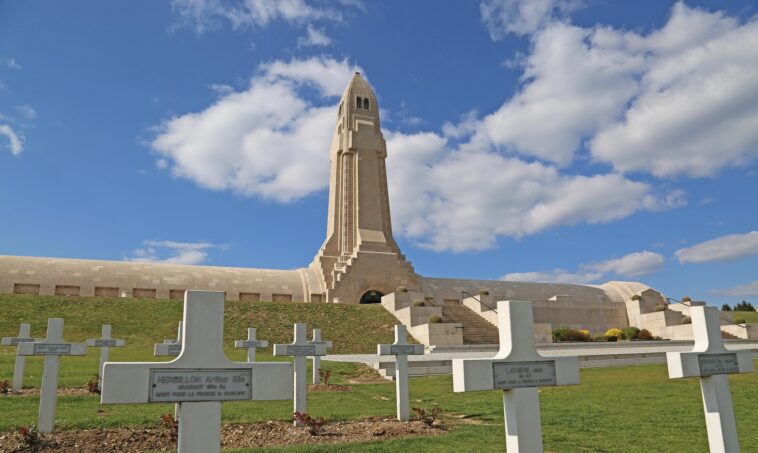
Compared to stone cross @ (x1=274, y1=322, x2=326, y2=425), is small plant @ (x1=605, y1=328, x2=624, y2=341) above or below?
above

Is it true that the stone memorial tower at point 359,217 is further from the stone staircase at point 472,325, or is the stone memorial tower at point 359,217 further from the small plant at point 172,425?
the small plant at point 172,425

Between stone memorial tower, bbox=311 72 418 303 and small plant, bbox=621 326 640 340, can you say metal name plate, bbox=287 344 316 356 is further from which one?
stone memorial tower, bbox=311 72 418 303

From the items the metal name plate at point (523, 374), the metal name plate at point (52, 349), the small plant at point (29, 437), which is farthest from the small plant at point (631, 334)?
the small plant at point (29, 437)

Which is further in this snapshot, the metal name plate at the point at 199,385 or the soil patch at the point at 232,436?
the soil patch at the point at 232,436

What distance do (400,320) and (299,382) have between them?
19596 millimetres

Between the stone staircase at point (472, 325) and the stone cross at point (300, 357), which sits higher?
the stone staircase at point (472, 325)

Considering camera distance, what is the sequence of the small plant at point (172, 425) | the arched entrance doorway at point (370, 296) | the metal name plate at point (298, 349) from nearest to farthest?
the small plant at point (172, 425), the metal name plate at point (298, 349), the arched entrance doorway at point (370, 296)

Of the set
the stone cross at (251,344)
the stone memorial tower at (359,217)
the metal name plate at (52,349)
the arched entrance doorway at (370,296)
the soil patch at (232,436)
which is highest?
the stone memorial tower at (359,217)

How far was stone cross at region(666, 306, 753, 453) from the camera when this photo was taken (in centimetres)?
504

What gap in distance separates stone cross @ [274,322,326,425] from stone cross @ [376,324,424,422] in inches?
51.0

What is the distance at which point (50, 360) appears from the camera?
753 centimetres

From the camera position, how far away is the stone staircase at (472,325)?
87.8 feet

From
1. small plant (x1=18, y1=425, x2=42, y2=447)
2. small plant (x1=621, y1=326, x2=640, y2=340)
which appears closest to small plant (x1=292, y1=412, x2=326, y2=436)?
small plant (x1=18, y1=425, x2=42, y2=447)

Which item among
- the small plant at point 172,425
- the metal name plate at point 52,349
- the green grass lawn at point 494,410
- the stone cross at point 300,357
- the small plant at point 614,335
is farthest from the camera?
the small plant at point 614,335
